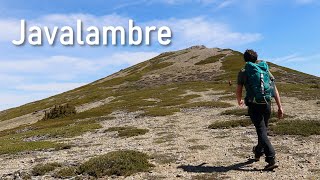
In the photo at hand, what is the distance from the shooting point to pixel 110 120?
45625 mm

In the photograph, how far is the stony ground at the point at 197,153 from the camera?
15.9 meters

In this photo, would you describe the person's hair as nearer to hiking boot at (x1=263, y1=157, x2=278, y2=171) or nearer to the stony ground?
hiking boot at (x1=263, y1=157, x2=278, y2=171)

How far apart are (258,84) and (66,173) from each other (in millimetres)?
9254

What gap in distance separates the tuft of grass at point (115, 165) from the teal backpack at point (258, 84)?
5.87 metres

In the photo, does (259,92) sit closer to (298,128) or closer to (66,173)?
(66,173)

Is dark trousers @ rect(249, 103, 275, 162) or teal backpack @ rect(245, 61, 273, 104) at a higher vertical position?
teal backpack @ rect(245, 61, 273, 104)

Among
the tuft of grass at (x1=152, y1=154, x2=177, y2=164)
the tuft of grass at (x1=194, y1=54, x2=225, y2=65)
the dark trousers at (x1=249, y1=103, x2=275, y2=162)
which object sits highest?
the tuft of grass at (x1=194, y1=54, x2=225, y2=65)

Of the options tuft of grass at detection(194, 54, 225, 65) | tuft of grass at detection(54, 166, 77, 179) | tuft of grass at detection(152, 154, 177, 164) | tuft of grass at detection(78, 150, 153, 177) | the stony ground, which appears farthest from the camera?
tuft of grass at detection(194, 54, 225, 65)

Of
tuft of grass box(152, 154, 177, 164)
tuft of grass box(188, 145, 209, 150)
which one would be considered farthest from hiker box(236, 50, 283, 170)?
tuft of grass box(188, 145, 209, 150)

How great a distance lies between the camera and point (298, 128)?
80.9 feet

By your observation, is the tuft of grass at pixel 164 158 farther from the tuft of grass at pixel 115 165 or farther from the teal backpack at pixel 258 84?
the teal backpack at pixel 258 84

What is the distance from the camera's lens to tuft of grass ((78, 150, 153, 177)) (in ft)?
55.1

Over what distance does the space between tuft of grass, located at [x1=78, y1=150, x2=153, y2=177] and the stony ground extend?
585 mm

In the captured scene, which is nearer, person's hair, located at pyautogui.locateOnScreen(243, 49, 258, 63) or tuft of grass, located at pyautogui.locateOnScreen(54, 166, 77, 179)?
person's hair, located at pyautogui.locateOnScreen(243, 49, 258, 63)
